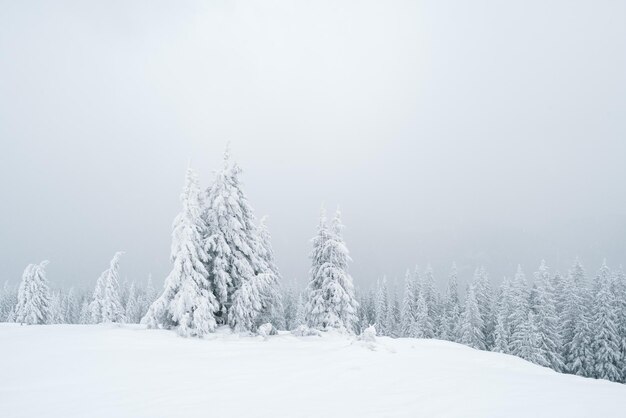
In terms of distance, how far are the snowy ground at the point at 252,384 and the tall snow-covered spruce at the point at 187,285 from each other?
11.7 ft

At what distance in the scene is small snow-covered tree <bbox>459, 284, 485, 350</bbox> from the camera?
49541mm

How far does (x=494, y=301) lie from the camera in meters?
58.4

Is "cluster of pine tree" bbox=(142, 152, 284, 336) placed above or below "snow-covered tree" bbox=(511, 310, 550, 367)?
above

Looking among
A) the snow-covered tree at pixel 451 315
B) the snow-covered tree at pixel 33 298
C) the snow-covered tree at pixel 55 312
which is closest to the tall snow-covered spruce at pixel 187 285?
the snow-covered tree at pixel 33 298

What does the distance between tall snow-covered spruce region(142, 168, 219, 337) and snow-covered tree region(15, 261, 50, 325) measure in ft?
100

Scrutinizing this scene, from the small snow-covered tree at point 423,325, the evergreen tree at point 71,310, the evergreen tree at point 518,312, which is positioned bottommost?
the evergreen tree at point 71,310

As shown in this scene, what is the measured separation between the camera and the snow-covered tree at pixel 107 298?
137 feet

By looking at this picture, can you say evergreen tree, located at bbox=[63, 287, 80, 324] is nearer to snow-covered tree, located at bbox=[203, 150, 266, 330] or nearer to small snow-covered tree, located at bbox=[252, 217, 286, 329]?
small snow-covered tree, located at bbox=[252, 217, 286, 329]

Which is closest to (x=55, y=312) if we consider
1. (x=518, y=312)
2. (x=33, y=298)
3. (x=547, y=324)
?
(x=33, y=298)

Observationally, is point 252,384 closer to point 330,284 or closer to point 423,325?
point 330,284

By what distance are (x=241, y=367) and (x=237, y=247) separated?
484 inches

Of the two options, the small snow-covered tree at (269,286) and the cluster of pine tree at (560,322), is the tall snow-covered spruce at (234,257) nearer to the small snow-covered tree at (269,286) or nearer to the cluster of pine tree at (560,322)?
the small snow-covered tree at (269,286)

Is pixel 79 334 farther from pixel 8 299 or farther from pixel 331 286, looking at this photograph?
pixel 8 299

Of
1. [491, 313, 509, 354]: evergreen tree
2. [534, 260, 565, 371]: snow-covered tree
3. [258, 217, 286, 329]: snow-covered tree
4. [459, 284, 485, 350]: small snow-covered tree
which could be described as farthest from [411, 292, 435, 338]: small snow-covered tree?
[258, 217, 286, 329]: snow-covered tree
